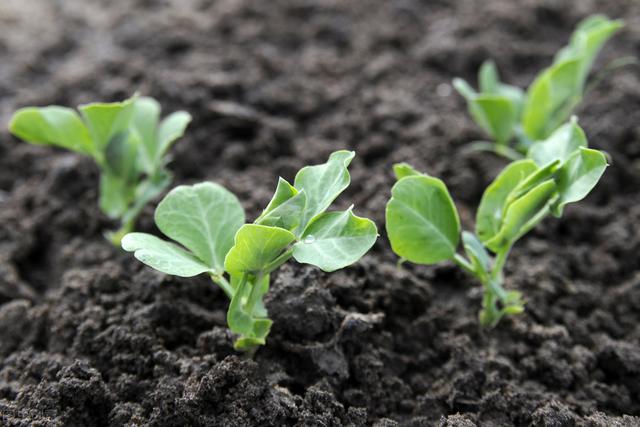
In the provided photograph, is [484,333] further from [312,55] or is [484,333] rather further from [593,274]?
[312,55]

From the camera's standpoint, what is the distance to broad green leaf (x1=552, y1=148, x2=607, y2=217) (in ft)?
3.87

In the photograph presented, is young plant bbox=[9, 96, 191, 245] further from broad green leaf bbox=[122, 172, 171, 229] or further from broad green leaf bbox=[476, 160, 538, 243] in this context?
broad green leaf bbox=[476, 160, 538, 243]

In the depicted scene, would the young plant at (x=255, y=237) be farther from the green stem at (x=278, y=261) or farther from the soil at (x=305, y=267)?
the soil at (x=305, y=267)

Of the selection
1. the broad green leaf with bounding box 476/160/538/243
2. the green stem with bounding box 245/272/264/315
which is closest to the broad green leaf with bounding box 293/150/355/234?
the green stem with bounding box 245/272/264/315

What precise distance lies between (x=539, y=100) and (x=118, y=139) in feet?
3.56

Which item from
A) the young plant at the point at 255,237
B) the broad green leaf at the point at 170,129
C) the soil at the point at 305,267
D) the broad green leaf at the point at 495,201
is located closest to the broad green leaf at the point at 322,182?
the young plant at the point at 255,237

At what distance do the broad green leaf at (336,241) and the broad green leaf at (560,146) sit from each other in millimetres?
490

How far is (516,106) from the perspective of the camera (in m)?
1.93

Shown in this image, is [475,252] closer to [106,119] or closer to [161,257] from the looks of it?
[161,257]

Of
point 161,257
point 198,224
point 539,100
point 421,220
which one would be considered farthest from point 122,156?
point 539,100

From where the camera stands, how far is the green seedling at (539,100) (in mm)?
1742

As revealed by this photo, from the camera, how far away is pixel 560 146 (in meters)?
1.44

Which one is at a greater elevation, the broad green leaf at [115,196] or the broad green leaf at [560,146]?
the broad green leaf at [560,146]

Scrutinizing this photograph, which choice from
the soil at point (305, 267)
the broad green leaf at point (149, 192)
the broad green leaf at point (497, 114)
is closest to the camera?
the soil at point (305, 267)
